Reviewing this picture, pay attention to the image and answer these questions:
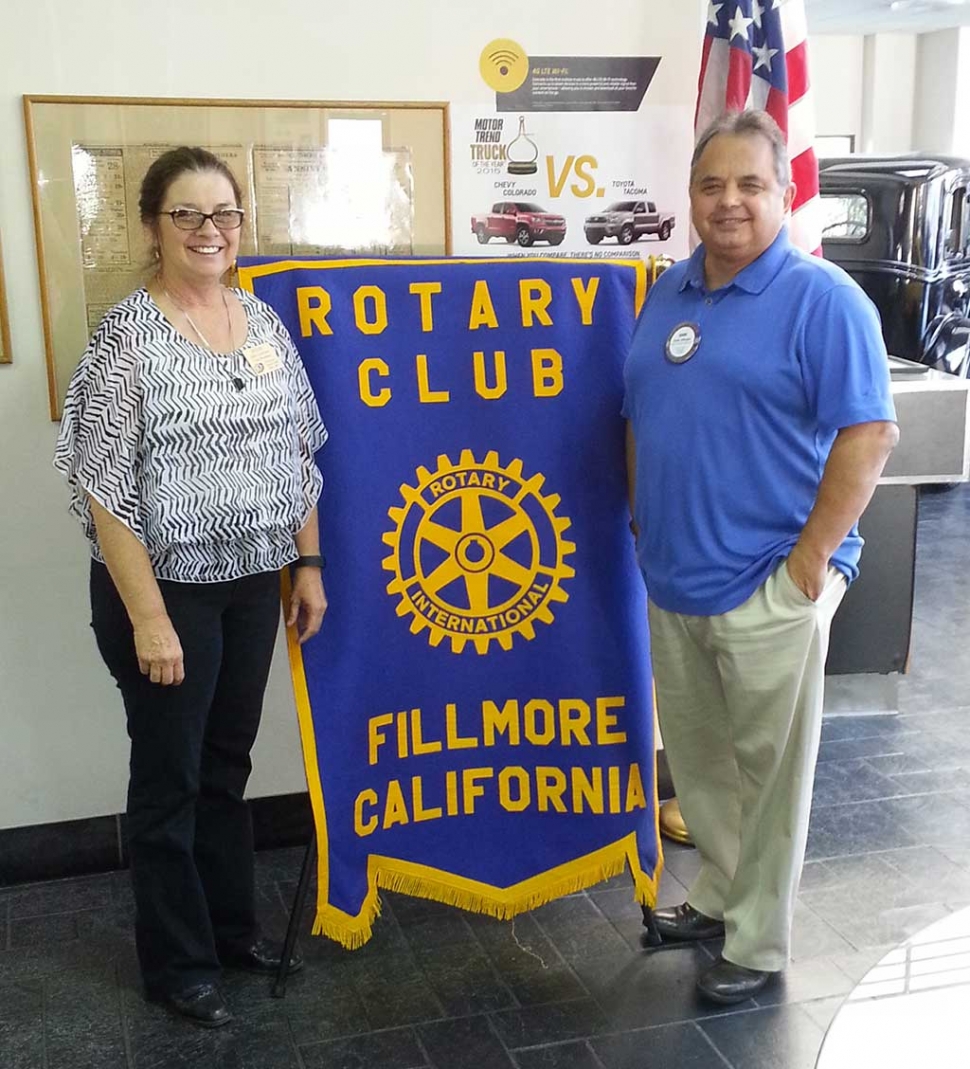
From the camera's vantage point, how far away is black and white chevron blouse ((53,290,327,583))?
6.33ft

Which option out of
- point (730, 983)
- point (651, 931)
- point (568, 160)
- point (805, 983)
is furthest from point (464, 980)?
point (568, 160)

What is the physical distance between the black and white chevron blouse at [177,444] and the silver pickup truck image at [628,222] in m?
1.00

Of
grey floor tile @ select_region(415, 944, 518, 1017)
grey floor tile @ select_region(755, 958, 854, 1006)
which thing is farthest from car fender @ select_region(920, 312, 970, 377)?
grey floor tile @ select_region(415, 944, 518, 1017)

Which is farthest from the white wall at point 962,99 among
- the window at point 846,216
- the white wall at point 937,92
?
the window at point 846,216

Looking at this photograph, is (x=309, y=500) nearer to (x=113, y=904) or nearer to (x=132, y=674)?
(x=132, y=674)

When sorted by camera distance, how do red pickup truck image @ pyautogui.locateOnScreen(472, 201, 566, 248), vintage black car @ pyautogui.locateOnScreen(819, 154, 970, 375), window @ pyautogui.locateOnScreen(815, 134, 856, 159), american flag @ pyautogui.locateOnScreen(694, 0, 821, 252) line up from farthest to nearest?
window @ pyautogui.locateOnScreen(815, 134, 856, 159) → vintage black car @ pyautogui.locateOnScreen(819, 154, 970, 375) → red pickup truck image @ pyautogui.locateOnScreen(472, 201, 566, 248) → american flag @ pyautogui.locateOnScreen(694, 0, 821, 252)

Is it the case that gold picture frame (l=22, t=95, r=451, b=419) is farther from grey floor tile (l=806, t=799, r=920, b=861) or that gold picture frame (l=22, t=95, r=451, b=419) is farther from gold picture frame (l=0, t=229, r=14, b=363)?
grey floor tile (l=806, t=799, r=920, b=861)

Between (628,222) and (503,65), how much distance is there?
0.45m

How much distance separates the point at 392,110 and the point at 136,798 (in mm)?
1516

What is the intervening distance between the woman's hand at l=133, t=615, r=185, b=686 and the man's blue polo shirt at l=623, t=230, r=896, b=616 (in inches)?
33.6

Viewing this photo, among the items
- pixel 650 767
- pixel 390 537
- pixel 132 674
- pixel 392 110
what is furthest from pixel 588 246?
pixel 132 674

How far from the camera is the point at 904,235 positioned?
6219 mm

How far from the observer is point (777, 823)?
221cm

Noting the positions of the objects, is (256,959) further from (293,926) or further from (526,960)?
(526,960)
